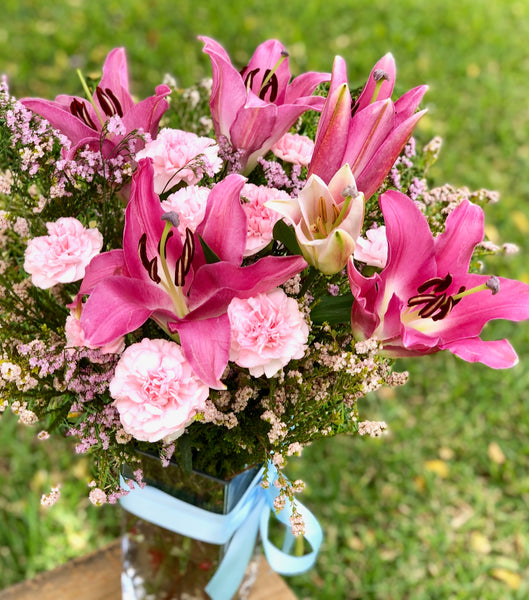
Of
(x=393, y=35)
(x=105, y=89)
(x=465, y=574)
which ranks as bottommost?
(x=465, y=574)

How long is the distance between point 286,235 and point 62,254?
0.23 m

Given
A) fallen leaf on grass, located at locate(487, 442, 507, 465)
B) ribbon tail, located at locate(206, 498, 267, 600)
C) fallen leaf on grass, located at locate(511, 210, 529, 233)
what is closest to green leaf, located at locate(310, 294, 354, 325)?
ribbon tail, located at locate(206, 498, 267, 600)

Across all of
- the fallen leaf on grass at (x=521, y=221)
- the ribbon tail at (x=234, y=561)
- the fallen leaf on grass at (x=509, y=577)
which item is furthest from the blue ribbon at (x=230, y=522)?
the fallen leaf on grass at (x=521, y=221)

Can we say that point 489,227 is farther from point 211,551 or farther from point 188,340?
point 188,340

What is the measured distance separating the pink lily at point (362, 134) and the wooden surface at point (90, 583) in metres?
0.87

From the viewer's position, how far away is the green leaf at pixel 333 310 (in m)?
0.77

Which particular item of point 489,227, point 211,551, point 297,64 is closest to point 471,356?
point 211,551

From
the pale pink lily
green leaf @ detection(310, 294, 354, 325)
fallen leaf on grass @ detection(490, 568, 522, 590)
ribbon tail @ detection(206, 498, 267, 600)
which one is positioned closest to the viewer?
the pale pink lily

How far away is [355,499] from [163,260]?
1469 mm

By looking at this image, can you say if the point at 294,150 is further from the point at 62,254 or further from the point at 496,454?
the point at 496,454

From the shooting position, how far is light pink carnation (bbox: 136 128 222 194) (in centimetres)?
75

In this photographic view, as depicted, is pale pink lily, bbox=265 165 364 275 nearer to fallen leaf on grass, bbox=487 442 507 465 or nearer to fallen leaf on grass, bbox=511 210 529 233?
fallen leaf on grass, bbox=487 442 507 465

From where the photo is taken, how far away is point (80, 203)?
819 millimetres

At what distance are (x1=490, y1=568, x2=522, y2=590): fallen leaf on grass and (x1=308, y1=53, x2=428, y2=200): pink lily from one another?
4.82 feet
